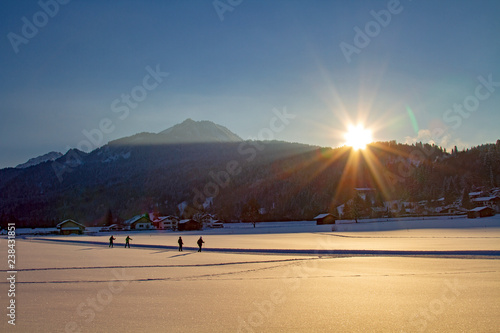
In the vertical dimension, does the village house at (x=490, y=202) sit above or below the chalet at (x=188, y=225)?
above

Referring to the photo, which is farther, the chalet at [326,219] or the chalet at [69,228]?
the chalet at [69,228]

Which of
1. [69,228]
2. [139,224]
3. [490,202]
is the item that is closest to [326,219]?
[490,202]

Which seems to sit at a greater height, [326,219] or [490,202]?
[490,202]

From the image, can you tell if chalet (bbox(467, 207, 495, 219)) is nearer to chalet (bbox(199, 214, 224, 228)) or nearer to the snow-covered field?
chalet (bbox(199, 214, 224, 228))

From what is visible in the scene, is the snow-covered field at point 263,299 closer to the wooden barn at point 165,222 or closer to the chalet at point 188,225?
the chalet at point 188,225

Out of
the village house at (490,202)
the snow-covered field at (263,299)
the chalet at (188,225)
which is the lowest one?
the chalet at (188,225)

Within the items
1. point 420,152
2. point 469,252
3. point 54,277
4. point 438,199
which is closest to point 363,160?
point 420,152

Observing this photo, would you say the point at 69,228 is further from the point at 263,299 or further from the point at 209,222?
the point at 263,299

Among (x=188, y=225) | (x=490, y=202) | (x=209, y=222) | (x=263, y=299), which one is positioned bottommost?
(x=209, y=222)

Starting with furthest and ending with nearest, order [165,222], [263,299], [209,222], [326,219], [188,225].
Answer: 1. [165,222]
2. [209,222]
3. [188,225]
4. [326,219]
5. [263,299]

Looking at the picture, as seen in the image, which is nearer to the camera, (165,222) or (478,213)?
(478,213)

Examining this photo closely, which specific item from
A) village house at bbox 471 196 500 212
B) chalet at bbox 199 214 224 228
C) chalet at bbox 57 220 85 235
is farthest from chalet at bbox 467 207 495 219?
chalet at bbox 57 220 85 235

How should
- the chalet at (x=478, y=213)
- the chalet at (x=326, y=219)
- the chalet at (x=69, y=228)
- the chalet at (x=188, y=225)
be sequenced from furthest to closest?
1. the chalet at (x=69, y=228)
2. the chalet at (x=188, y=225)
3. the chalet at (x=326, y=219)
4. the chalet at (x=478, y=213)

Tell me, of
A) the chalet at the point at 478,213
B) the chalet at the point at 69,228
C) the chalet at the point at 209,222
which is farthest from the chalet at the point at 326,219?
the chalet at the point at 69,228
